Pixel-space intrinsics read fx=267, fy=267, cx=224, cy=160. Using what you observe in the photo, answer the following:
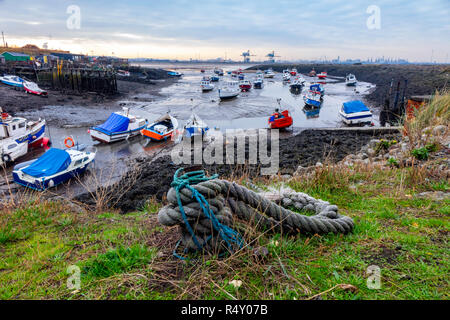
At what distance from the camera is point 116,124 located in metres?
22.2

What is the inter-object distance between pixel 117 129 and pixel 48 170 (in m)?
9.36

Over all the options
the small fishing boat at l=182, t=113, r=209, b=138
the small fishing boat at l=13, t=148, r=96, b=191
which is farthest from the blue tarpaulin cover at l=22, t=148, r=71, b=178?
the small fishing boat at l=182, t=113, r=209, b=138

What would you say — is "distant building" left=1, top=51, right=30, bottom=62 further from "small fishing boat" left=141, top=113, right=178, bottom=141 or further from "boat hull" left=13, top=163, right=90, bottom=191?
"boat hull" left=13, top=163, right=90, bottom=191

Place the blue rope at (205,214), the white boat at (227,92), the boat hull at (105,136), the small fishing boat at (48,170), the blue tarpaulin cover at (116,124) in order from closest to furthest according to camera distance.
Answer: the blue rope at (205,214) → the small fishing boat at (48,170) → the boat hull at (105,136) → the blue tarpaulin cover at (116,124) → the white boat at (227,92)

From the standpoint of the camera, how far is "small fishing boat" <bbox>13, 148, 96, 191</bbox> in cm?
1306

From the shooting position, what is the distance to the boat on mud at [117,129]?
2167 centimetres

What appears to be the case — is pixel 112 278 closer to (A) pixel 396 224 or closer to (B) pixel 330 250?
(B) pixel 330 250

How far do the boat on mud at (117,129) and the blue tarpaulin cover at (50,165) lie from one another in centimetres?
758

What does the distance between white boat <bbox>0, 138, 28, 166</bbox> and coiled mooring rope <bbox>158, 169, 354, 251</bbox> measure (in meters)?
18.0

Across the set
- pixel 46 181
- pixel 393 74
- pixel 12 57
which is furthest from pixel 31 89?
pixel 393 74

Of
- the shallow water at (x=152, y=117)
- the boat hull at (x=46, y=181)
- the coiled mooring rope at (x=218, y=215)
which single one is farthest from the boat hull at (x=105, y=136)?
the coiled mooring rope at (x=218, y=215)

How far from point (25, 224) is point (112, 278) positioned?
301 cm

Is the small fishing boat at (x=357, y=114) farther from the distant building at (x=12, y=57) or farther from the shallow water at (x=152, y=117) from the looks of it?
the distant building at (x=12, y=57)
